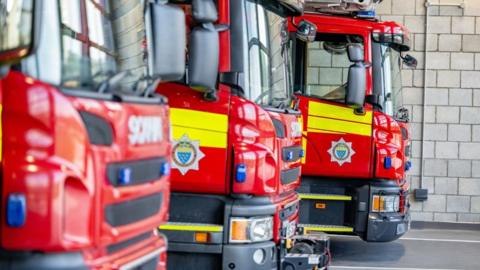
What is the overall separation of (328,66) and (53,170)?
6.75 meters

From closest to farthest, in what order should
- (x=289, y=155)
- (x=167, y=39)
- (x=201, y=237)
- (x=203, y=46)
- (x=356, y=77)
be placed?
(x=167, y=39) → (x=203, y=46) → (x=201, y=237) → (x=289, y=155) → (x=356, y=77)

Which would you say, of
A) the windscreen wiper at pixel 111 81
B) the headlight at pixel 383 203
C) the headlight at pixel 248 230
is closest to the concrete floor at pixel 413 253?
the headlight at pixel 383 203

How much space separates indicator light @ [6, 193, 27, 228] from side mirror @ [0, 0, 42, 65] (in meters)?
0.53

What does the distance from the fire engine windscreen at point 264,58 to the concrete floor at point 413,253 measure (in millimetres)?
3503

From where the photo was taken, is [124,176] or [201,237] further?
[201,237]

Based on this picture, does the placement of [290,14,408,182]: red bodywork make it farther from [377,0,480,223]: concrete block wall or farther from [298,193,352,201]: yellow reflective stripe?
[377,0,480,223]: concrete block wall

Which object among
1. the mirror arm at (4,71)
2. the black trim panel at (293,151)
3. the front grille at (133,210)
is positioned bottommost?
the front grille at (133,210)

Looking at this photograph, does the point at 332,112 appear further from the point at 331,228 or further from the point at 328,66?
the point at 331,228

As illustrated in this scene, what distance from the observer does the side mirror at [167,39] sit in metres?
4.63

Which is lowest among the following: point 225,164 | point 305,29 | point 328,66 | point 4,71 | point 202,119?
point 225,164

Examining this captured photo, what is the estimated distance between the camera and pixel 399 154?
409 inches

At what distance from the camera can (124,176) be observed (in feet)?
13.6

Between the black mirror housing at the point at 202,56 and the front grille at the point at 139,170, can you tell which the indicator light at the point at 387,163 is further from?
the front grille at the point at 139,170

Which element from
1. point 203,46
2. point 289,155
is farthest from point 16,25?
point 289,155
